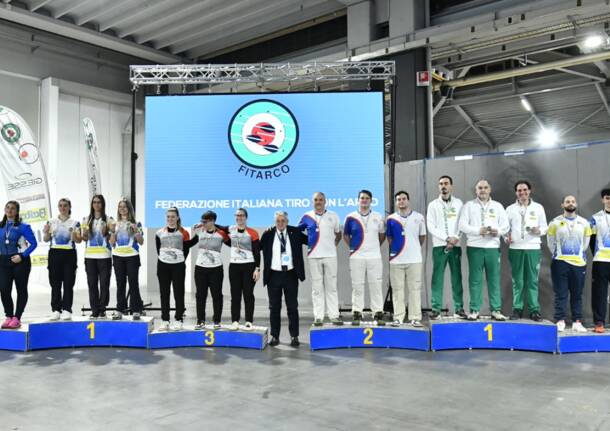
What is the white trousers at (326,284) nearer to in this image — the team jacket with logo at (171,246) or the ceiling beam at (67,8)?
the team jacket with logo at (171,246)

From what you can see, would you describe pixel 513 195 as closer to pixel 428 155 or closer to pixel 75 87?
pixel 428 155

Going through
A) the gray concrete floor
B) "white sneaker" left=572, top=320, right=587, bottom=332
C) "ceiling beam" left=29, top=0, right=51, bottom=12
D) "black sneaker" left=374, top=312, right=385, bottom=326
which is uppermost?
"ceiling beam" left=29, top=0, right=51, bottom=12

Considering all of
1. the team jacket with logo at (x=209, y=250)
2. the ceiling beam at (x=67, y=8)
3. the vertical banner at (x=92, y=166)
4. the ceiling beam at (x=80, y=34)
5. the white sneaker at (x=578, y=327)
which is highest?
the ceiling beam at (x=67, y=8)

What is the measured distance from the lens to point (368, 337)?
16.5 feet

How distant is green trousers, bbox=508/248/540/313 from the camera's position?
17.5 feet

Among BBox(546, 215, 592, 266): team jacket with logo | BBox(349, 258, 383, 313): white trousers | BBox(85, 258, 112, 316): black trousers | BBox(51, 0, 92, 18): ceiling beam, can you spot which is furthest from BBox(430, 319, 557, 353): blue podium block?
BBox(51, 0, 92, 18): ceiling beam

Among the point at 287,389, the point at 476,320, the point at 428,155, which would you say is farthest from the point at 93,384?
the point at 428,155

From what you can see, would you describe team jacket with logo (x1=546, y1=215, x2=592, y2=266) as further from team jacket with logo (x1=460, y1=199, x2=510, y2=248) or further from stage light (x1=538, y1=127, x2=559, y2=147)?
stage light (x1=538, y1=127, x2=559, y2=147)

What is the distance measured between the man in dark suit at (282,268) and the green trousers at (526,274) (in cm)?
224

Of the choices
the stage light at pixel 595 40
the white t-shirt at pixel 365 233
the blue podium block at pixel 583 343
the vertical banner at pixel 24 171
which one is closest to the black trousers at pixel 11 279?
the vertical banner at pixel 24 171

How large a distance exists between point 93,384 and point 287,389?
1443 mm

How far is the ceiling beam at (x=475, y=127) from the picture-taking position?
47.9ft

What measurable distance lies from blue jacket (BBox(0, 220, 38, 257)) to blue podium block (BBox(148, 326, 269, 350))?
1.59 meters

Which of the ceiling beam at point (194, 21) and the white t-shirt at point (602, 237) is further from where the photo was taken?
the ceiling beam at point (194, 21)
